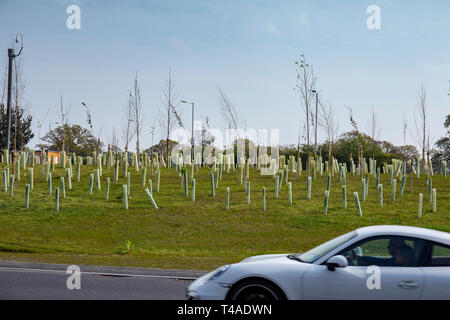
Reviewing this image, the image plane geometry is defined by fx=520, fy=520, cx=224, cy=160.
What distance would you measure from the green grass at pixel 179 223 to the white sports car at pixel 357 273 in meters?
6.56

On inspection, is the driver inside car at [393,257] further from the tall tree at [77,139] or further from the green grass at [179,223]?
the tall tree at [77,139]

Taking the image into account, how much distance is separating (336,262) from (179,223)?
13.5m

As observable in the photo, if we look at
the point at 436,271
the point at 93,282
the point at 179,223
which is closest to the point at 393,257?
the point at 436,271

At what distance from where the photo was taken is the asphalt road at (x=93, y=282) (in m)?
8.77

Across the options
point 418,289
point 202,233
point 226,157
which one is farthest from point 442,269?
point 226,157

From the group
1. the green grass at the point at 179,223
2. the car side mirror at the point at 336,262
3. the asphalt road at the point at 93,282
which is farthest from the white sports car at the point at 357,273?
the green grass at the point at 179,223

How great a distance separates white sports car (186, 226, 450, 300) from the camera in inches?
249

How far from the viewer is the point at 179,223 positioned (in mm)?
19500

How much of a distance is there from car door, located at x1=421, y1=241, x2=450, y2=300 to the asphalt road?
4.14m

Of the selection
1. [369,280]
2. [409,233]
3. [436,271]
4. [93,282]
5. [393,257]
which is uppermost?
[409,233]

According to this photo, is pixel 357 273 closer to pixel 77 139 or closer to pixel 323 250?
pixel 323 250

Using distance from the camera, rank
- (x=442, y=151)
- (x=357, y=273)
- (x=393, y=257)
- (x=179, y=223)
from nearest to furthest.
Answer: (x=357, y=273) → (x=393, y=257) → (x=179, y=223) → (x=442, y=151)

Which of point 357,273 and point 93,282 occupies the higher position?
point 357,273
